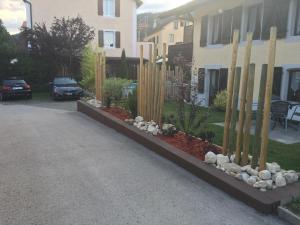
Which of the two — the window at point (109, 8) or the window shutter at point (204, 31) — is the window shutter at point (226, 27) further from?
the window at point (109, 8)

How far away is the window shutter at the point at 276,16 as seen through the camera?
11156mm

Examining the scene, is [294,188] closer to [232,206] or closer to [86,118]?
[232,206]

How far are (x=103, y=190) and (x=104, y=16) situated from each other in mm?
26194

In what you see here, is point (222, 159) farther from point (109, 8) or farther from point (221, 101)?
point (109, 8)

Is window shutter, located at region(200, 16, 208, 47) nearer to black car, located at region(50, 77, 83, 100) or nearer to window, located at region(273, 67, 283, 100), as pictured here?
window, located at region(273, 67, 283, 100)

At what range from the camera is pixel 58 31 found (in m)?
23.2

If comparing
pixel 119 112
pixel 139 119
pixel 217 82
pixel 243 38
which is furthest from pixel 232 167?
pixel 217 82

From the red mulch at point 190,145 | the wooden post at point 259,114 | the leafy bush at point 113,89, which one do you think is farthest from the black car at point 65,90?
the wooden post at point 259,114

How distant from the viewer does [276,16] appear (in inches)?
452

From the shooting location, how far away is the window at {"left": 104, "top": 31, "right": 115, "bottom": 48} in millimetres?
Answer: 29469

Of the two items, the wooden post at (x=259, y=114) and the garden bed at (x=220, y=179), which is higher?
the wooden post at (x=259, y=114)

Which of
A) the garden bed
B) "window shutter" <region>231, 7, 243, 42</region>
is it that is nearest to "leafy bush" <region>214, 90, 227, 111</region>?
"window shutter" <region>231, 7, 243, 42</region>

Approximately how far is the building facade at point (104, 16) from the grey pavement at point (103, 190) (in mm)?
21836

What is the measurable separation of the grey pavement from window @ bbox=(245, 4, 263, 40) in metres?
7.50
